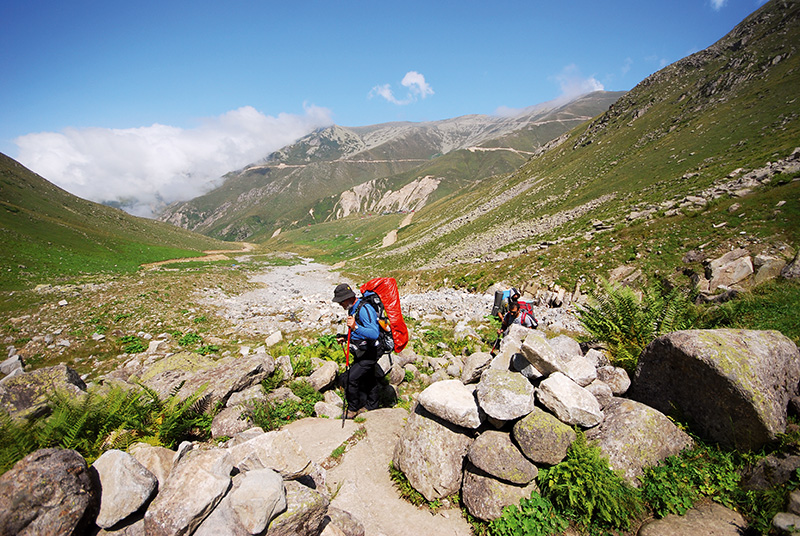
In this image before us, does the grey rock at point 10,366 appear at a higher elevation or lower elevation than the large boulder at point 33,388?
lower

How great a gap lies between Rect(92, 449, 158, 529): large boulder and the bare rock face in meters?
0.13

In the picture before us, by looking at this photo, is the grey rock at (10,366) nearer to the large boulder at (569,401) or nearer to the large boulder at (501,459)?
the large boulder at (501,459)

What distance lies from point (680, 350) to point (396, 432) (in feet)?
19.1

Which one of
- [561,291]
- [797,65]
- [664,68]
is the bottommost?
[561,291]

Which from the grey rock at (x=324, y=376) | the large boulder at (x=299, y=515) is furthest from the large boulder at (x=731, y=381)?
the grey rock at (x=324, y=376)

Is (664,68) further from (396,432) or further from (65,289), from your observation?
(65,289)

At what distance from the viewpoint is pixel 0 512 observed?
311 cm

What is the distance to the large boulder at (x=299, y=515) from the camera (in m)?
3.83

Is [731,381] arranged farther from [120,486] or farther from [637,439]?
[120,486]

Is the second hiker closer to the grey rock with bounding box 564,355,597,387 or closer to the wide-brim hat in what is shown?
the wide-brim hat


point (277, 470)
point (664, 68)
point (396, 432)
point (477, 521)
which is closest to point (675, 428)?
point (477, 521)

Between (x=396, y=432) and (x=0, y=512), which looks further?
(x=396, y=432)

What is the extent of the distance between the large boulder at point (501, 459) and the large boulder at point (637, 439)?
4.14ft

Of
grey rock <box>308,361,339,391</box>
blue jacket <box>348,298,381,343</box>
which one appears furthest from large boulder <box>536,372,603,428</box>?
grey rock <box>308,361,339,391</box>
